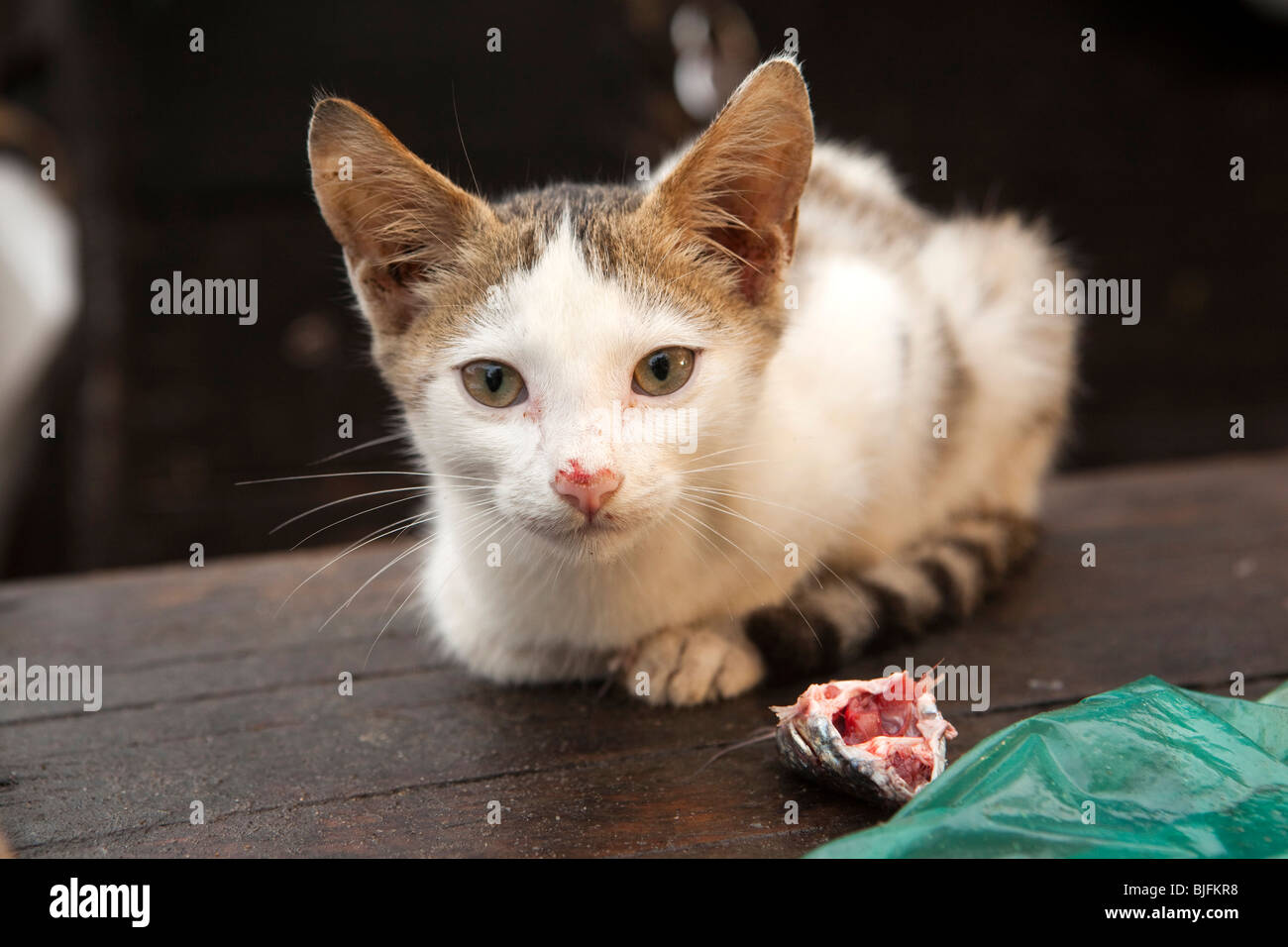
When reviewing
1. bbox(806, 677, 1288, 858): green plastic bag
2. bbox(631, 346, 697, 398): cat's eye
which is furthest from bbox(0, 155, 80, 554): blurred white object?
bbox(806, 677, 1288, 858): green plastic bag

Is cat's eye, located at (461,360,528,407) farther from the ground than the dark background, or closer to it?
closer to it

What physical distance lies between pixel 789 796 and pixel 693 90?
2.50m

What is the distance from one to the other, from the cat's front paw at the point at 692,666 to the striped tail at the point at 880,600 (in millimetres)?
33

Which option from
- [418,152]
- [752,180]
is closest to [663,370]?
[752,180]

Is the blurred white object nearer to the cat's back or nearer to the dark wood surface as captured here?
the dark wood surface

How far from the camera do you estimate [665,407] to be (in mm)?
1517

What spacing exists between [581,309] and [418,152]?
274 centimetres

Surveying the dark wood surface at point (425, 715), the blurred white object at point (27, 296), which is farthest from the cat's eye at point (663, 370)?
the blurred white object at point (27, 296)

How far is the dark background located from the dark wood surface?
1.76 metres

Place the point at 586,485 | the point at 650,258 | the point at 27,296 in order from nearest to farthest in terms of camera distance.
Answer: the point at 586,485, the point at 650,258, the point at 27,296

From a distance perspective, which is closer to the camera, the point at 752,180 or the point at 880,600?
the point at 752,180

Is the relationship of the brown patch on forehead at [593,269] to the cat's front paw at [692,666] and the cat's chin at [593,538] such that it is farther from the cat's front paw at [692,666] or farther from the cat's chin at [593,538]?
the cat's front paw at [692,666]

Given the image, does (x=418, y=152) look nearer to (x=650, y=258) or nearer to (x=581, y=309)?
(x=650, y=258)

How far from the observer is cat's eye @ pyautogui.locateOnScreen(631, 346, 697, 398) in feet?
5.00
